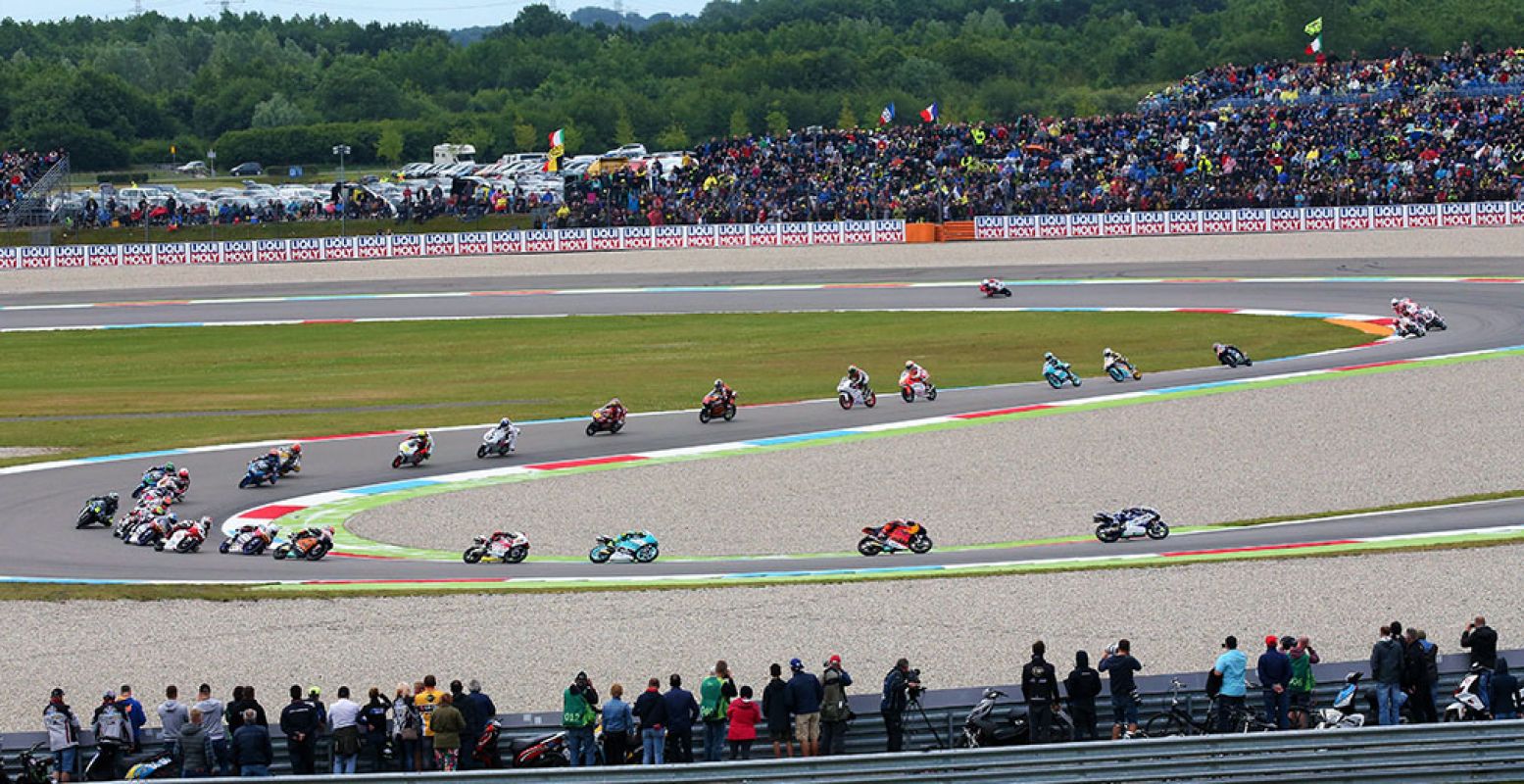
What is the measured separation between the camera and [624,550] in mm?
26688

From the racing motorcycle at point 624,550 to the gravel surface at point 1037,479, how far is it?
92cm

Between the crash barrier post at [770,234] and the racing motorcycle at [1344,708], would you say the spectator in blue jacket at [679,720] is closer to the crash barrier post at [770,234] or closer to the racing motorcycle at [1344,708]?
the racing motorcycle at [1344,708]

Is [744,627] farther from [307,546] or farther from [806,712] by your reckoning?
[307,546]

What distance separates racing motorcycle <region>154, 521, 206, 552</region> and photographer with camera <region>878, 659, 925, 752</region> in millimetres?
14427

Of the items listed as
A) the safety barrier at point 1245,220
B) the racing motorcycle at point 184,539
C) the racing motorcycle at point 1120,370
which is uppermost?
the safety barrier at point 1245,220

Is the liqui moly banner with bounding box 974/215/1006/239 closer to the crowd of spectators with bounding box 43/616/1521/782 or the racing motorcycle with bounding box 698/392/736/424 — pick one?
the racing motorcycle with bounding box 698/392/736/424

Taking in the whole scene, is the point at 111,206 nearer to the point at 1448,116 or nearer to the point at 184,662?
the point at 1448,116

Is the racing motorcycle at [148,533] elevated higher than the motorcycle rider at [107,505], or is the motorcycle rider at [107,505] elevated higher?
the motorcycle rider at [107,505]

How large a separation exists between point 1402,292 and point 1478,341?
9757mm

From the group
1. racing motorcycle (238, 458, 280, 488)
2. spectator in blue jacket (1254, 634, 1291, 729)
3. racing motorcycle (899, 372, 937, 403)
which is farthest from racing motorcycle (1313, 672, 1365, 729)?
racing motorcycle (899, 372, 937, 403)

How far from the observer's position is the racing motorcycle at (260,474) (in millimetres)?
33062

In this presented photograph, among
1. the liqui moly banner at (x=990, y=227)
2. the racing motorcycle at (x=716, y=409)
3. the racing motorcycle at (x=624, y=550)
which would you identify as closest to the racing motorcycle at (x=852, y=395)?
the racing motorcycle at (x=716, y=409)

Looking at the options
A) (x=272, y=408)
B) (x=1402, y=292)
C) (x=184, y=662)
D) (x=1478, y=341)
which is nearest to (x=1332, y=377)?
(x=1478, y=341)

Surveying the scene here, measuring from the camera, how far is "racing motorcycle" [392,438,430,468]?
34.2m
